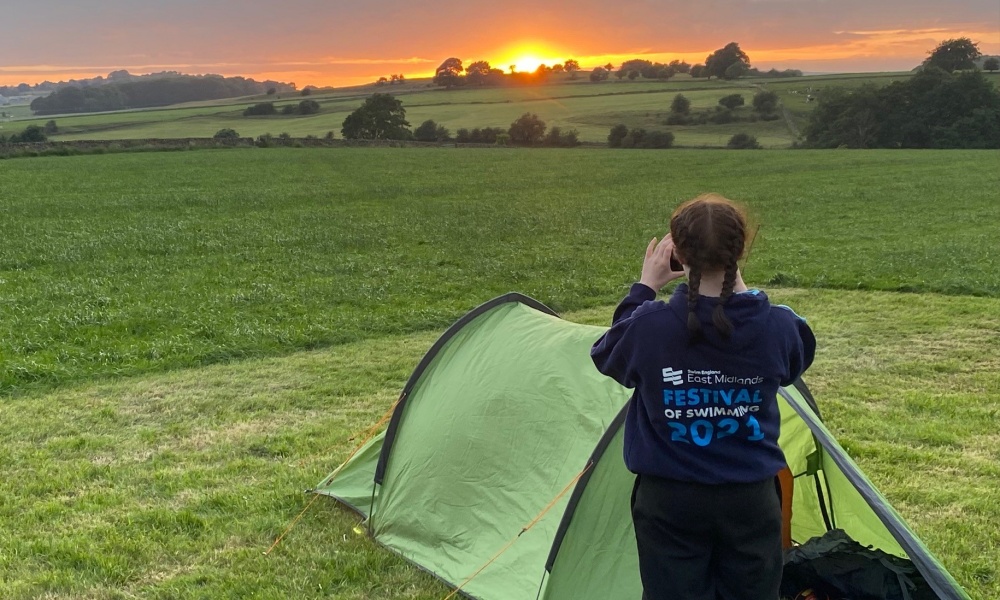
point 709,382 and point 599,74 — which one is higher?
point 599,74

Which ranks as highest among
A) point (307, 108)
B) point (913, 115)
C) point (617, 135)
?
point (307, 108)

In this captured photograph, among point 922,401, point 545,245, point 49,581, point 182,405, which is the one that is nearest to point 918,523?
point 922,401

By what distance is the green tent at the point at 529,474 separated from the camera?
4.30 m

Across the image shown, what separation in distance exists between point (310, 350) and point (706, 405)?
8.77 metres

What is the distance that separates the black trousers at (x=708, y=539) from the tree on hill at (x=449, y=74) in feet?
401

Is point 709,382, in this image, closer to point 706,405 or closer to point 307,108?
point 706,405

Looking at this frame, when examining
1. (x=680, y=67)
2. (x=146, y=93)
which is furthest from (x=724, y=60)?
(x=146, y=93)

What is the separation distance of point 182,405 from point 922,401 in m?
7.82

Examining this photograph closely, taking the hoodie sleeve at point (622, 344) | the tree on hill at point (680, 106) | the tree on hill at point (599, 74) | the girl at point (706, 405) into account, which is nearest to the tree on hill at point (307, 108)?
the tree on hill at point (599, 74)

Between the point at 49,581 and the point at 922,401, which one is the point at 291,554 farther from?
the point at 922,401

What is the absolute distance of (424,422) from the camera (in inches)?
222

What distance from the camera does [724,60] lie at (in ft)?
392

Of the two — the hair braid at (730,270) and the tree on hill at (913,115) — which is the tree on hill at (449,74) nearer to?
the tree on hill at (913,115)

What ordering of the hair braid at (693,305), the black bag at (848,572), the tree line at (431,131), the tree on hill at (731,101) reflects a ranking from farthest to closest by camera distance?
the tree on hill at (731,101) → the tree line at (431,131) → the black bag at (848,572) → the hair braid at (693,305)
